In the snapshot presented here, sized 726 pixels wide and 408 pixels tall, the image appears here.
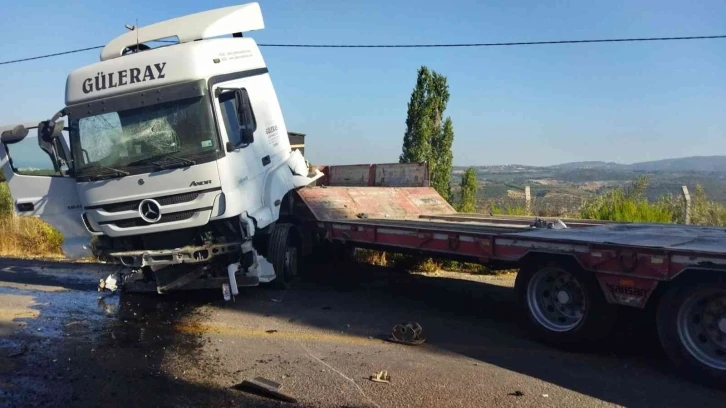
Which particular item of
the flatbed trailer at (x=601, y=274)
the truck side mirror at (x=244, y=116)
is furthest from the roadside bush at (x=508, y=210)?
the truck side mirror at (x=244, y=116)

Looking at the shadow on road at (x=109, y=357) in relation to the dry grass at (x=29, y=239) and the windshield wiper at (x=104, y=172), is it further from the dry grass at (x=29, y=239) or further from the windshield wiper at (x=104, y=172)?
the dry grass at (x=29, y=239)


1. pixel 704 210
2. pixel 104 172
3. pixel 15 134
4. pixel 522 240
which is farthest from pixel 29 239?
pixel 704 210

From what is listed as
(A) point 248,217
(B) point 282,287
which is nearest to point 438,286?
(B) point 282,287

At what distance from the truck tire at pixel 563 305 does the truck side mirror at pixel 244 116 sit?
Result: 412 centimetres

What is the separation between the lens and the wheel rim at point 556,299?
6020 mm

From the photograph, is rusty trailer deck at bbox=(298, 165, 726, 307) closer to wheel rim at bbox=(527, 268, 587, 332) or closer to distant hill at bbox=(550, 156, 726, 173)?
wheel rim at bbox=(527, 268, 587, 332)

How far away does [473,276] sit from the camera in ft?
35.5

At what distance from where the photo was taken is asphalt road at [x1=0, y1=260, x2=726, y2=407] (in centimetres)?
482

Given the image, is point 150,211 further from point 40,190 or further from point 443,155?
point 443,155

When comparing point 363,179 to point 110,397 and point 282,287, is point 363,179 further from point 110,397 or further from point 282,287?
point 110,397

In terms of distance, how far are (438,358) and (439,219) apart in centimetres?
466

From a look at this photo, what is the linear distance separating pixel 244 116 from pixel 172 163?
3.97 feet

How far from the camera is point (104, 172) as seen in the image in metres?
7.71

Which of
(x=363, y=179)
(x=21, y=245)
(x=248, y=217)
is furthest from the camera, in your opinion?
(x=21, y=245)
